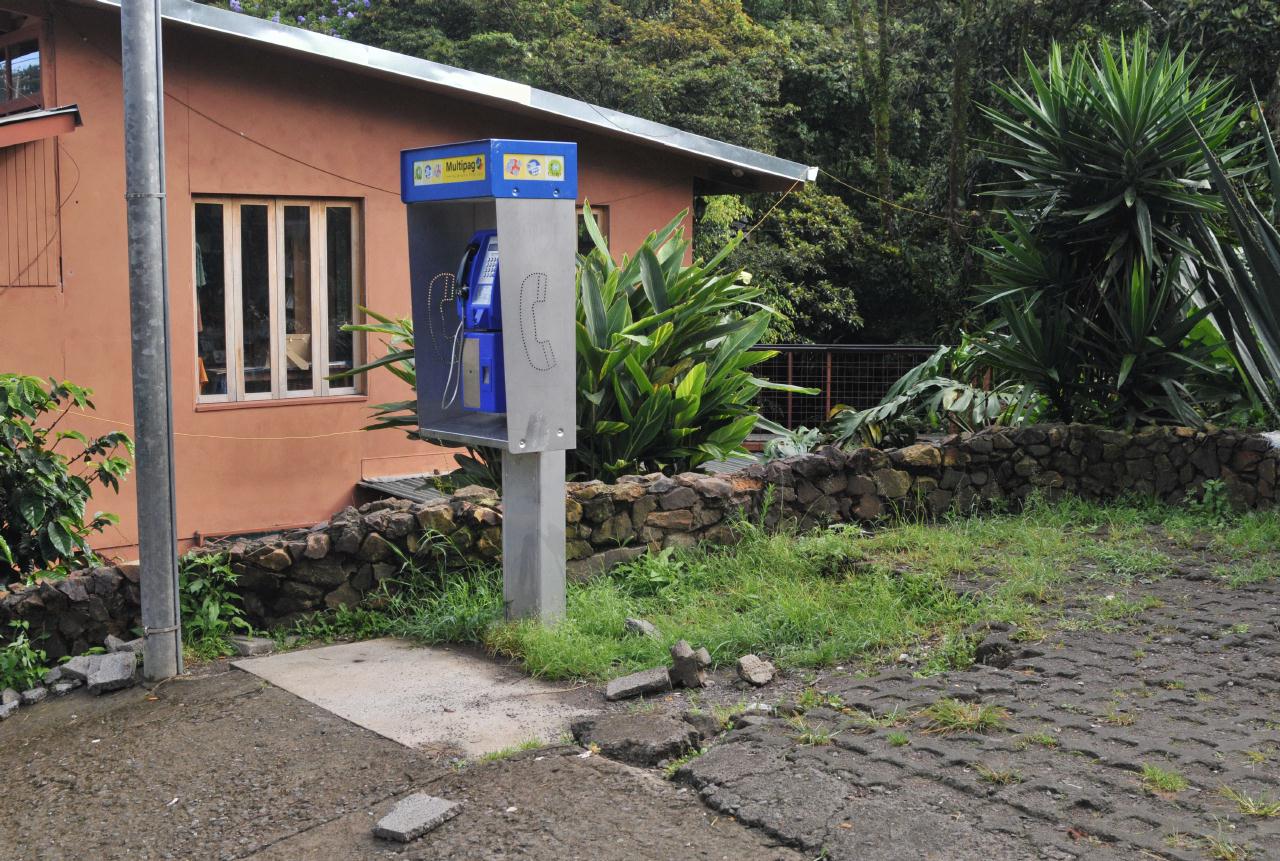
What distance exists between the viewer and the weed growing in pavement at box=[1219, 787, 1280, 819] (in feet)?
12.4

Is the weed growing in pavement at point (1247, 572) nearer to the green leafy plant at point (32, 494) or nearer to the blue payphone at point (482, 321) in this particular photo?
the blue payphone at point (482, 321)

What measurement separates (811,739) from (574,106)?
24.0 ft

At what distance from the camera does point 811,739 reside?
179 inches

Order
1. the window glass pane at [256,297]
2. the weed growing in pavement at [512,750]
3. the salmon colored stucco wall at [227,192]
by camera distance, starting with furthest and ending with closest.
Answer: the window glass pane at [256,297], the salmon colored stucco wall at [227,192], the weed growing in pavement at [512,750]

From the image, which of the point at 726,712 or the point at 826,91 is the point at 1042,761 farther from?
the point at 826,91

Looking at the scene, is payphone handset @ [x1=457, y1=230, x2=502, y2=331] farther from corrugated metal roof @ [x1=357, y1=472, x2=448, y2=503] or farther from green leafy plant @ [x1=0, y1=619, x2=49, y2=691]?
corrugated metal roof @ [x1=357, y1=472, x2=448, y2=503]

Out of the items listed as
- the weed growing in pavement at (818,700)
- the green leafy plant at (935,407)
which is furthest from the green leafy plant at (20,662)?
the green leafy plant at (935,407)

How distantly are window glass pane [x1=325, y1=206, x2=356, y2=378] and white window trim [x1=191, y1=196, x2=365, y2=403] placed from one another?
0.03 meters

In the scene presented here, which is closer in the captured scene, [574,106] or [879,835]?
[879,835]

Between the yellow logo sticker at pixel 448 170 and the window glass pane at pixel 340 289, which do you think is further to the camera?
the window glass pane at pixel 340 289

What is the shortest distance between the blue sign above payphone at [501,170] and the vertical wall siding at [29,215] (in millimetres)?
4093

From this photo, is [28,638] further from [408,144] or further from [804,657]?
[408,144]

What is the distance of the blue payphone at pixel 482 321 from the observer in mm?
6141

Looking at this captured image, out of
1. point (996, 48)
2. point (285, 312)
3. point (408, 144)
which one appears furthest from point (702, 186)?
point (996, 48)
